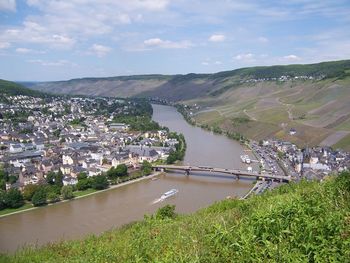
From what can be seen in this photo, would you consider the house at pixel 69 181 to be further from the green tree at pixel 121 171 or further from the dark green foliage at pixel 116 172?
the green tree at pixel 121 171

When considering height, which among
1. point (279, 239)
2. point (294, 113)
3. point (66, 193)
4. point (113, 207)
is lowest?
point (113, 207)

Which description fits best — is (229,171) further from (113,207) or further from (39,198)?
(39,198)

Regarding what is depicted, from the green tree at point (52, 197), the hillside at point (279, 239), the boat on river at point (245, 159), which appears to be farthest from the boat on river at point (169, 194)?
the hillside at point (279, 239)

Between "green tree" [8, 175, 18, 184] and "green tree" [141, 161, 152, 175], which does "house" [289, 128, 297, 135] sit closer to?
"green tree" [141, 161, 152, 175]

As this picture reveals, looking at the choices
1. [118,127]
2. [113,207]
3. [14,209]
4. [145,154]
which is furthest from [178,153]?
[118,127]

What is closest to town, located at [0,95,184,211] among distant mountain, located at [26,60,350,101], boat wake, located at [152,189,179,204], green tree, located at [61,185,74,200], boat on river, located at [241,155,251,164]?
green tree, located at [61,185,74,200]
